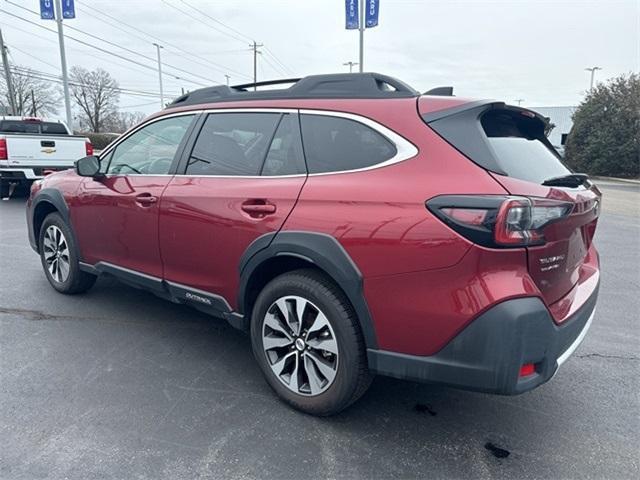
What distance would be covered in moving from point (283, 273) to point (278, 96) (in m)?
1.13

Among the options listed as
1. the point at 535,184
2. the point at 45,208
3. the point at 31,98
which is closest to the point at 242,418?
the point at 535,184

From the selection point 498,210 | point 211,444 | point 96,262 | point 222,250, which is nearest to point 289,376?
point 211,444

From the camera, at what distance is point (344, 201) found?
2381 millimetres

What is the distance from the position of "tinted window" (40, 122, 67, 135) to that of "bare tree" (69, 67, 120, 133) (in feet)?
185

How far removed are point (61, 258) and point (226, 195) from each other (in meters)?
2.52

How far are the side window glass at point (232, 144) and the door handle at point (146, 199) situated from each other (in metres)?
0.34

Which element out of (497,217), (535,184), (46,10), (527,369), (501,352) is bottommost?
(527,369)

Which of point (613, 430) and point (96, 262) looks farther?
point (96, 262)

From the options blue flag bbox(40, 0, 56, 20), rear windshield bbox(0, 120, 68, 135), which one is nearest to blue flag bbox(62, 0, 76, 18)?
blue flag bbox(40, 0, 56, 20)

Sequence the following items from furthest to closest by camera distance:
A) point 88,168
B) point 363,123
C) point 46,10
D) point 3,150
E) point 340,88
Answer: point 46,10 → point 3,150 → point 88,168 → point 340,88 → point 363,123

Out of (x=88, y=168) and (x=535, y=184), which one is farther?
(x=88, y=168)

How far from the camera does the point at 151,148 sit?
367cm

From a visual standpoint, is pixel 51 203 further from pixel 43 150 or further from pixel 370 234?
pixel 43 150

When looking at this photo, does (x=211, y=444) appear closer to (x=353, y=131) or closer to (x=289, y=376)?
(x=289, y=376)
